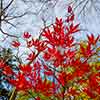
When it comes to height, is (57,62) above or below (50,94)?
above

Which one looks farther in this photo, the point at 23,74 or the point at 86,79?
the point at 86,79

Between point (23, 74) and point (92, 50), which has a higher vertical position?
point (92, 50)

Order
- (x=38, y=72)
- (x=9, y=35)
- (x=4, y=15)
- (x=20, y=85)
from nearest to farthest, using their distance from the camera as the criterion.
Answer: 1. (x=20, y=85)
2. (x=38, y=72)
3. (x=4, y=15)
4. (x=9, y=35)

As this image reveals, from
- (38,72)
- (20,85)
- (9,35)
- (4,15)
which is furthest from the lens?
(9,35)

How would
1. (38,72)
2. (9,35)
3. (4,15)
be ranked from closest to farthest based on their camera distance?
(38,72) → (4,15) → (9,35)

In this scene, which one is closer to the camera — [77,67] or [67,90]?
[77,67]

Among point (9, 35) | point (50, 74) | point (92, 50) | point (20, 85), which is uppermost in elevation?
point (9, 35)

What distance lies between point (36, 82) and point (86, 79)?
762 millimetres

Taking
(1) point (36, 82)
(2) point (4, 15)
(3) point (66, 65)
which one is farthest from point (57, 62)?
(2) point (4, 15)

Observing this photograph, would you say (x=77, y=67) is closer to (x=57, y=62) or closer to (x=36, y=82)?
(x=57, y=62)

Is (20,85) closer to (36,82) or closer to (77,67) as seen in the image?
(36,82)

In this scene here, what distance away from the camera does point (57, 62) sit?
3836 mm

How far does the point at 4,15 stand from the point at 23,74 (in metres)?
7.48

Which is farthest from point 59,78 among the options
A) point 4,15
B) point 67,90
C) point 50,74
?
point 4,15
